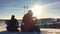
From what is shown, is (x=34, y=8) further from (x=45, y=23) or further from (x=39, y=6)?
(x=45, y=23)

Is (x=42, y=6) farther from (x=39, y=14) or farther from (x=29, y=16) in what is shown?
(x=29, y=16)

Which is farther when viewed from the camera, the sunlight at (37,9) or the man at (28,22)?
the sunlight at (37,9)

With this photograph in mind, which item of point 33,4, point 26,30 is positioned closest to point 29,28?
point 26,30

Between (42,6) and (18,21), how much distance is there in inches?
32.4

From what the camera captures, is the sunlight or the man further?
the sunlight

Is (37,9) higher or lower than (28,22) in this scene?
higher

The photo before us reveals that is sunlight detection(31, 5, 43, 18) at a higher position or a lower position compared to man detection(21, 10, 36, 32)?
higher

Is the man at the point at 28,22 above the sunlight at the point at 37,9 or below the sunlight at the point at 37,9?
below

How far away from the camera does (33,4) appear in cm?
509

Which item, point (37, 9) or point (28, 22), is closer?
point (28, 22)

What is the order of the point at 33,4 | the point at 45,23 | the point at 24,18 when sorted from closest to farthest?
the point at 24,18 < the point at 33,4 < the point at 45,23

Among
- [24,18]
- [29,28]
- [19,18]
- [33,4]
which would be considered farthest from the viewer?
[33,4]

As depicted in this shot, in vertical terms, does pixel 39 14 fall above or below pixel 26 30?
above

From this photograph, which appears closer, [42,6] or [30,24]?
[30,24]
